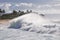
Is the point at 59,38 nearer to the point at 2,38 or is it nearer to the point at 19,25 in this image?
the point at 2,38

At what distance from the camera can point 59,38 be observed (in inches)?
730

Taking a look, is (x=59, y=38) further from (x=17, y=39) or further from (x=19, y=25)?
(x=19, y=25)

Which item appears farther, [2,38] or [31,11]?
[31,11]

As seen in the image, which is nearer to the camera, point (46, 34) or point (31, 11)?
point (46, 34)

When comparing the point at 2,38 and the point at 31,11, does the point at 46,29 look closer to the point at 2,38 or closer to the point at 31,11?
the point at 2,38

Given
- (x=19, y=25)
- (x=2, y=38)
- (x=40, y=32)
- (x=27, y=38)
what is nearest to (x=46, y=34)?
(x=40, y=32)

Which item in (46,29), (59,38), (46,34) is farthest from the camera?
(46,29)

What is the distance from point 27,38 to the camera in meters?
19.0

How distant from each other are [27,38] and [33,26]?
5.01m

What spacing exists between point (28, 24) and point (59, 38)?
25.8ft

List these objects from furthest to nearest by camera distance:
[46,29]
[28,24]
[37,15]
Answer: [37,15] → [28,24] → [46,29]

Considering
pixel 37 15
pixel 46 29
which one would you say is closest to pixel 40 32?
pixel 46 29

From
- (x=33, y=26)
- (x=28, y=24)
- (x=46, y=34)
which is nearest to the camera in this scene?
(x=46, y=34)

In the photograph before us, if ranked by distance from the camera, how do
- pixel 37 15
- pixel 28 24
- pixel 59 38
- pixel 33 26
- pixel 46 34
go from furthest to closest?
pixel 37 15 → pixel 28 24 → pixel 33 26 → pixel 46 34 → pixel 59 38
